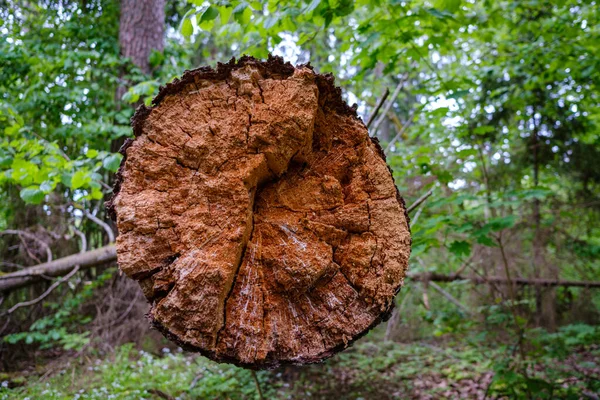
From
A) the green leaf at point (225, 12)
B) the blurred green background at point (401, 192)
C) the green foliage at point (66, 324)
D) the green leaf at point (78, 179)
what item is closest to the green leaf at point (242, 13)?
the green leaf at point (225, 12)

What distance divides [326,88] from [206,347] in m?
1.08

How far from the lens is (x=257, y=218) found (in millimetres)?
1525

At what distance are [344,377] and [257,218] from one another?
13.3ft

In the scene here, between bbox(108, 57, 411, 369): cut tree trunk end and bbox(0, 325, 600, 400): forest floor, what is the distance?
2364 millimetres

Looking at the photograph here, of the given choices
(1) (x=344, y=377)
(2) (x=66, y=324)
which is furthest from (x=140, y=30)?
(1) (x=344, y=377)

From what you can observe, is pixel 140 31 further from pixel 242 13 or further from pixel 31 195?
pixel 242 13

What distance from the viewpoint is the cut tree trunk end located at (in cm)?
131

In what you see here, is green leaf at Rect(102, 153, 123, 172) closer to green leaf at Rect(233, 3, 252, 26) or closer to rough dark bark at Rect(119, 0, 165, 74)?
green leaf at Rect(233, 3, 252, 26)

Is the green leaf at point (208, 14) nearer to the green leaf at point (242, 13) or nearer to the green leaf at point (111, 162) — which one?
the green leaf at point (242, 13)

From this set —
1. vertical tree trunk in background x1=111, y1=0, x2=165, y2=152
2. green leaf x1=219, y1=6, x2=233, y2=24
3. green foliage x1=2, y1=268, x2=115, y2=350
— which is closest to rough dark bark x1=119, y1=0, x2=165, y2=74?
vertical tree trunk in background x1=111, y1=0, x2=165, y2=152

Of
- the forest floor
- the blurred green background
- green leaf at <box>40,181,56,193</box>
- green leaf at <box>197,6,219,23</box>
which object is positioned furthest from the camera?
the blurred green background

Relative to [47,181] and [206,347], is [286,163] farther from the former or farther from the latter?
[47,181]

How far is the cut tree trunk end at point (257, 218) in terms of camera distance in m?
1.31

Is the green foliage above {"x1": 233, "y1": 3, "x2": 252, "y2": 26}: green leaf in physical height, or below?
below
